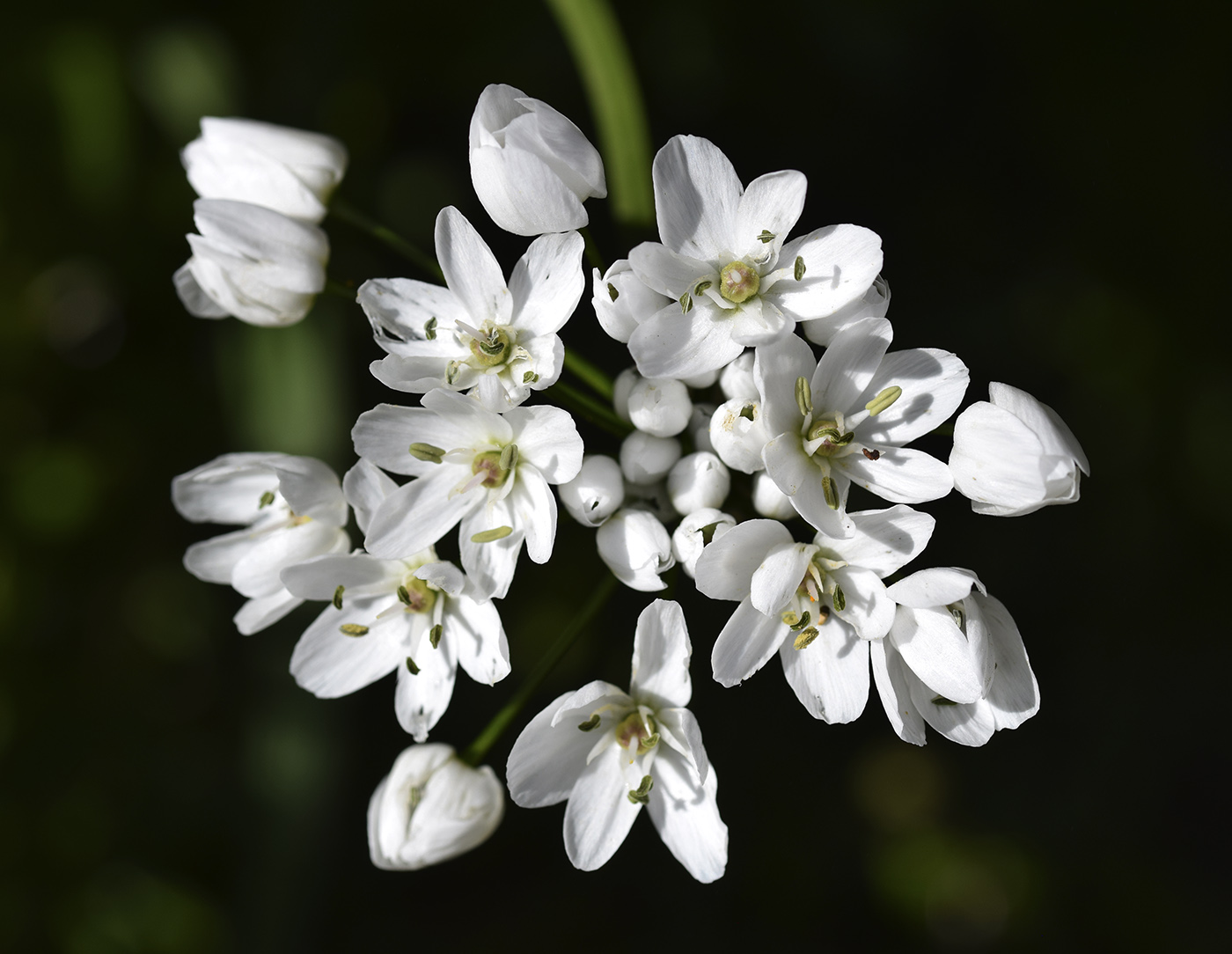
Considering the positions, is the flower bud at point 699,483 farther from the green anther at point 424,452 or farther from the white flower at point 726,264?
the green anther at point 424,452

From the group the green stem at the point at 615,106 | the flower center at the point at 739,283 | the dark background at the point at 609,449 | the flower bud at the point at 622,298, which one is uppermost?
the green stem at the point at 615,106

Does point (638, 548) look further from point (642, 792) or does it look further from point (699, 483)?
point (642, 792)

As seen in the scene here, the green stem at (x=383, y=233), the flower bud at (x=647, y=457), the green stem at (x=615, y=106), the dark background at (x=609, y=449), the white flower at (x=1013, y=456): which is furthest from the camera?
the dark background at (x=609, y=449)

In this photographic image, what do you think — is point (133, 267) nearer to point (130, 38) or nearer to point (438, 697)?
point (130, 38)

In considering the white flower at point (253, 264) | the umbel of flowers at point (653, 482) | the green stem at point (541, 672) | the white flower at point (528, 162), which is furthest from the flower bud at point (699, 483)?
the white flower at point (253, 264)

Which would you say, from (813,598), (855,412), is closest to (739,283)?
(855,412)

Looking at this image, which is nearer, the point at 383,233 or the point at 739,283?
the point at 739,283

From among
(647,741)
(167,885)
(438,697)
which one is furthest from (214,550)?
(167,885)

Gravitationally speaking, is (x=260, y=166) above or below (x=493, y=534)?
above
